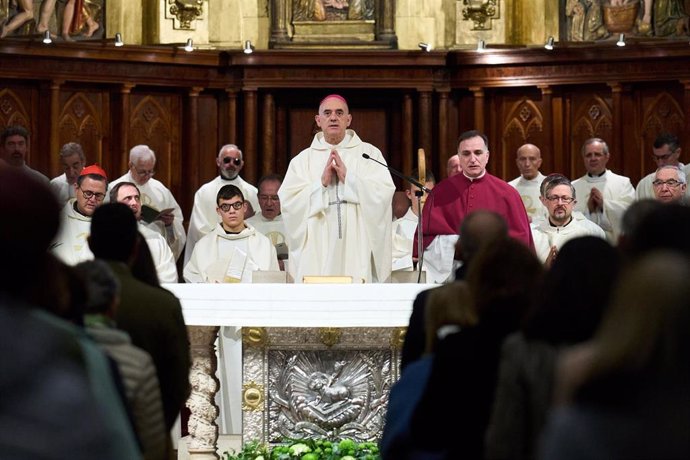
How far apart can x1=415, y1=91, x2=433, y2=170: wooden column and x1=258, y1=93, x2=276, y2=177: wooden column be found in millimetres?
1491

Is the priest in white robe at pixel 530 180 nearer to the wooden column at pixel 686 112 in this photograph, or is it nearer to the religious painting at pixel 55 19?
the wooden column at pixel 686 112

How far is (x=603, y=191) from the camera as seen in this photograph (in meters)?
11.8

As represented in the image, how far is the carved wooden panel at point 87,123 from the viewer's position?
13.3 meters

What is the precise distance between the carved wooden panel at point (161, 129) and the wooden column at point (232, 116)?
516 mm

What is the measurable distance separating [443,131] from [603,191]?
2.45 metres

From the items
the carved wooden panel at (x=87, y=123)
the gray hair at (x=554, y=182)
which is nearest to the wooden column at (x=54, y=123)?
the carved wooden panel at (x=87, y=123)

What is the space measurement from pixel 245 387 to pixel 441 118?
22.8 feet

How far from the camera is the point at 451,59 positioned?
45.5ft

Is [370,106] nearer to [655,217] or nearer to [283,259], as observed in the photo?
[283,259]

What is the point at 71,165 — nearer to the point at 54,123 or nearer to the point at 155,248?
the point at 54,123

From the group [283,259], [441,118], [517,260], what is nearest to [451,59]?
[441,118]

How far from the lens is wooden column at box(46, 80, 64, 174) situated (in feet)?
42.8

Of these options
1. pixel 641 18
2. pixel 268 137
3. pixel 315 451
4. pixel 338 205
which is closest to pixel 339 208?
pixel 338 205

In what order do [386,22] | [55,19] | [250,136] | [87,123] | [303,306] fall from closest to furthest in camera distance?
[303,306] → [87,123] → [55,19] → [250,136] → [386,22]
